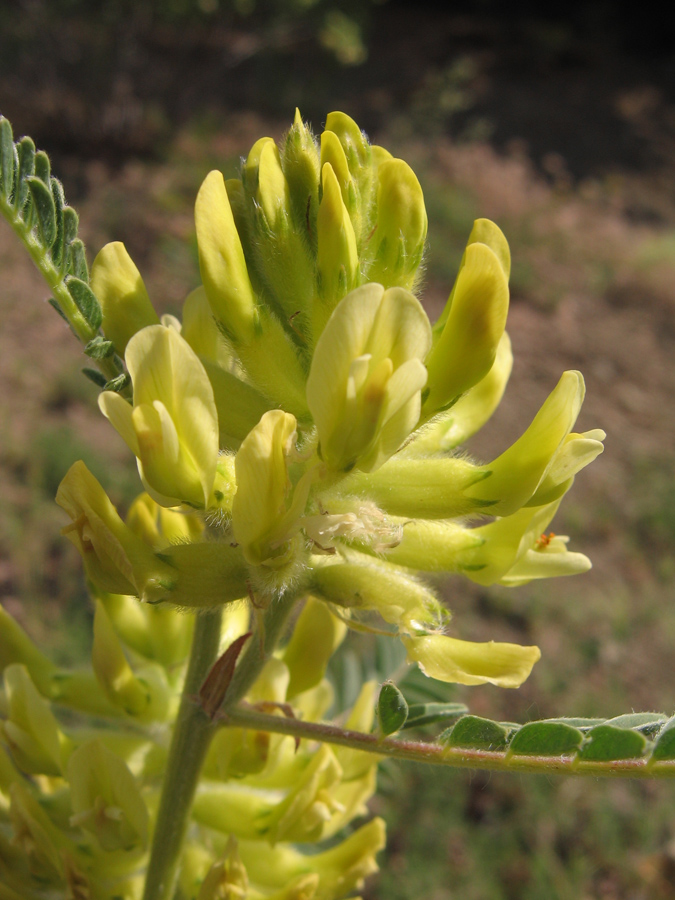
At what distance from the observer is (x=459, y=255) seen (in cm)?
832

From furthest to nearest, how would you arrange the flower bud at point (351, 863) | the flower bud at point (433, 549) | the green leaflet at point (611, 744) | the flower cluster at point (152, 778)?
1. the flower bud at point (351, 863)
2. the flower cluster at point (152, 778)
3. the flower bud at point (433, 549)
4. the green leaflet at point (611, 744)

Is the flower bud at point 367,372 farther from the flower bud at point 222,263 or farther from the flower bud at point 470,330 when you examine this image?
the flower bud at point 222,263

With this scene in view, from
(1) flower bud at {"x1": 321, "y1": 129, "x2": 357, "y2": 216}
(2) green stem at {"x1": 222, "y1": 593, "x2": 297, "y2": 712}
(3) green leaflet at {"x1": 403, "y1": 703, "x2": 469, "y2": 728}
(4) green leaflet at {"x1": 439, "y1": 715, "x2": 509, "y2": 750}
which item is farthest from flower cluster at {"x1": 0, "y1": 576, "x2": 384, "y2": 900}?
(1) flower bud at {"x1": 321, "y1": 129, "x2": 357, "y2": 216}

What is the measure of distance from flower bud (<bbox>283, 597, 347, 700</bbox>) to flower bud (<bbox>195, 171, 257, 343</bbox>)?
1.83 feet

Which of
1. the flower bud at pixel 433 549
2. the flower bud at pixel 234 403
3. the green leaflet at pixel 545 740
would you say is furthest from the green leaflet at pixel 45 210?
the green leaflet at pixel 545 740

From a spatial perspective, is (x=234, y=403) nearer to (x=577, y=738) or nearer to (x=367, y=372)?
(x=367, y=372)

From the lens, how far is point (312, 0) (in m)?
9.85

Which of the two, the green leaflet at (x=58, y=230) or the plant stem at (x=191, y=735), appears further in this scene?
the plant stem at (x=191, y=735)

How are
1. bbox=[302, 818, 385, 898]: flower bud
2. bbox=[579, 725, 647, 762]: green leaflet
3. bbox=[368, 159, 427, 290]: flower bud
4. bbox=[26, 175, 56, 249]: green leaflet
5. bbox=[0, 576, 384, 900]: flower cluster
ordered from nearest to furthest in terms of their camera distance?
bbox=[579, 725, 647, 762]: green leaflet → bbox=[26, 175, 56, 249]: green leaflet → bbox=[368, 159, 427, 290]: flower bud → bbox=[0, 576, 384, 900]: flower cluster → bbox=[302, 818, 385, 898]: flower bud

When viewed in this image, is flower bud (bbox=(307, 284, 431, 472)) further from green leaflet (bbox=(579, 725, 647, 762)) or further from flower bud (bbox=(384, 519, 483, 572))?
green leaflet (bbox=(579, 725, 647, 762))

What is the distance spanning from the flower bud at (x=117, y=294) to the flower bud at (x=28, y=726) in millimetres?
648

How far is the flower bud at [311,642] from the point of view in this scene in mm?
1388

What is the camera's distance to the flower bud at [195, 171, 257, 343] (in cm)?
99

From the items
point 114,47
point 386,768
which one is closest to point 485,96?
point 114,47
